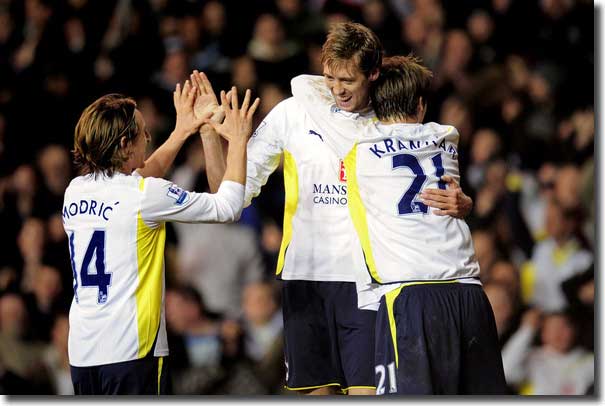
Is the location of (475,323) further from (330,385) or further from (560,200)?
(560,200)

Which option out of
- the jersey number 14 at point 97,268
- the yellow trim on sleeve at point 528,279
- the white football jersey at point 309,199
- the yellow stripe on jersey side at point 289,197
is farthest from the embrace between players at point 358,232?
the yellow trim on sleeve at point 528,279

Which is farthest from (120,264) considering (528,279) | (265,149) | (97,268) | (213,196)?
(528,279)

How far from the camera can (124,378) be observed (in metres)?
3.39

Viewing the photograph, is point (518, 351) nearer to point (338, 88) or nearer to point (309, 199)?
point (309, 199)

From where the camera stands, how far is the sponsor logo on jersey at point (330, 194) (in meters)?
3.92

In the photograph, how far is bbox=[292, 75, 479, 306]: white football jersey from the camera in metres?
3.46

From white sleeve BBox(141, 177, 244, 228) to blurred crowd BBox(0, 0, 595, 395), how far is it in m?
2.59

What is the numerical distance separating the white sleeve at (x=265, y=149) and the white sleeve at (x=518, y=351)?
250 cm

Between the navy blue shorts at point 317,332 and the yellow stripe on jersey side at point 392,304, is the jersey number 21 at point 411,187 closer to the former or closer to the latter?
the yellow stripe on jersey side at point 392,304

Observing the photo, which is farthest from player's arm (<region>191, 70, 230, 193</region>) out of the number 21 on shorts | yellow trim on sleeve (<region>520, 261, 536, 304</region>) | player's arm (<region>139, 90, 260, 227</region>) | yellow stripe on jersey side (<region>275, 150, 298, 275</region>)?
yellow trim on sleeve (<region>520, 261, 536, 304</region>)

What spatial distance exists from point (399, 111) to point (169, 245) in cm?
305

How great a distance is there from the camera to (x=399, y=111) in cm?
361

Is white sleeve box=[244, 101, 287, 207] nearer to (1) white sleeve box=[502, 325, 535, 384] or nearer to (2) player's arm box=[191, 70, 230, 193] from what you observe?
(2) player's arm box=[191, 70, 230, 193]

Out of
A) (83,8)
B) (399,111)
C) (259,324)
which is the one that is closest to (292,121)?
(399,111)
